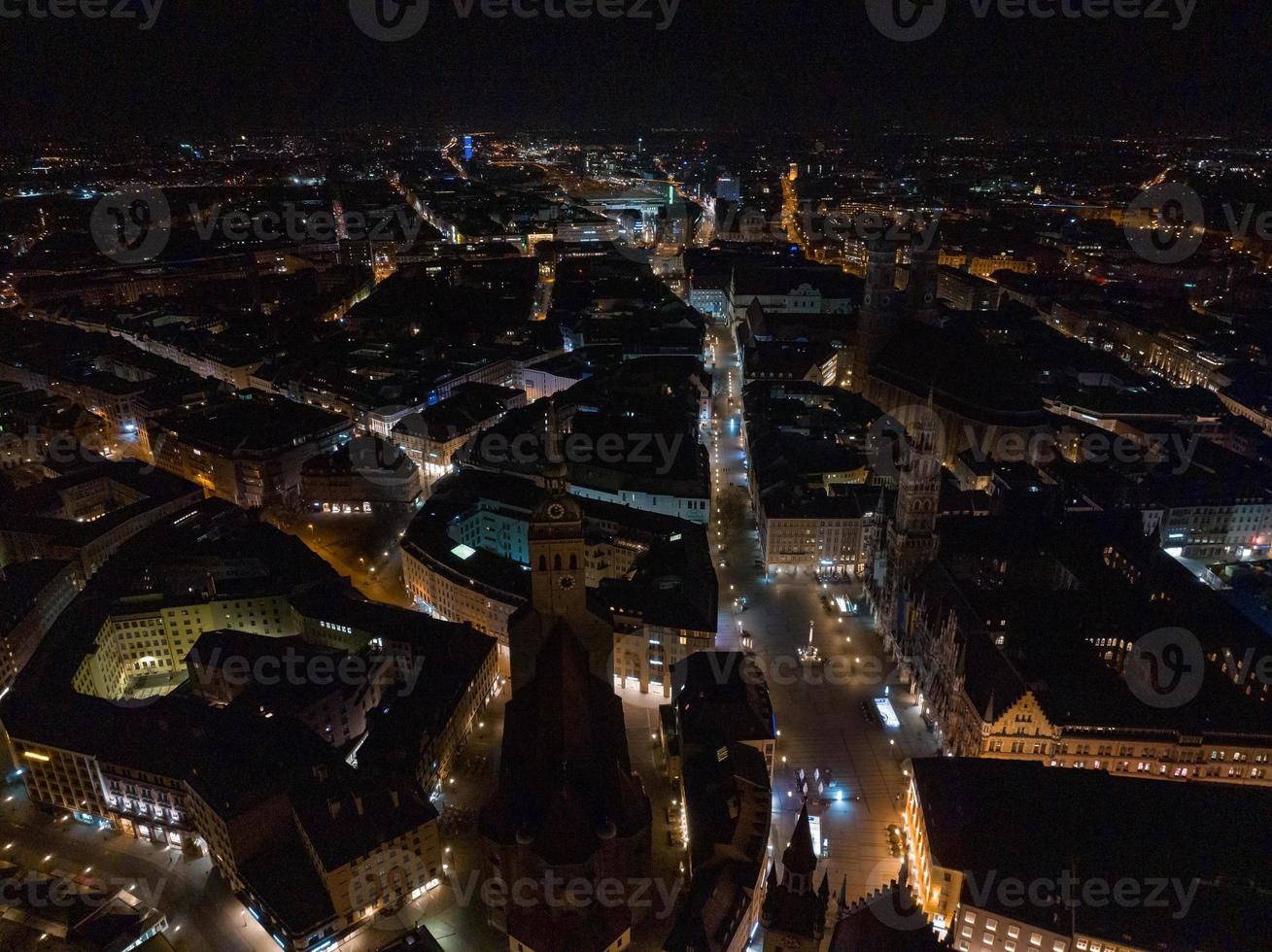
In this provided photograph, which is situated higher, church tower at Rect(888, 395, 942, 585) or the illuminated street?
church tower at Rect(888, 395, 942, 585)

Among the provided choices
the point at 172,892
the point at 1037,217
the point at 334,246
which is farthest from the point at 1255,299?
the point at 334,246

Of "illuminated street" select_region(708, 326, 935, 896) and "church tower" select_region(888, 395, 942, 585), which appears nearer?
"illuminated street" select_region(708, 326, 935, 896)

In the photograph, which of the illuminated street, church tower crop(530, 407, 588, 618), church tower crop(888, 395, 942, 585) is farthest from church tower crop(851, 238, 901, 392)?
church tower crop(530, 407, 588, 618)

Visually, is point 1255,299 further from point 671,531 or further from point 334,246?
point 334,246

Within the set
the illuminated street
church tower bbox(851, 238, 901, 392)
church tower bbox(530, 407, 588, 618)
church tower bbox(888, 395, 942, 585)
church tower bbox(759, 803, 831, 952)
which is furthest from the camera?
church tower bbox(851, 238, 901, 392)

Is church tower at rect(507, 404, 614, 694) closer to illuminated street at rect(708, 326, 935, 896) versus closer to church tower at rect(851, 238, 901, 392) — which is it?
illuminated street at rect(708, 326, 935, 896)

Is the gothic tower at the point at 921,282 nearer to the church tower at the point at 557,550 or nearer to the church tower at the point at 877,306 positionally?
the church tower at the point at 877,306

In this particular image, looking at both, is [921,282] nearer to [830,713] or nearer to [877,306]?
[877,306]

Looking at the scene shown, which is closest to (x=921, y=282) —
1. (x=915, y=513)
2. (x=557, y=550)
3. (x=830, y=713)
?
(x=915, y=513)
